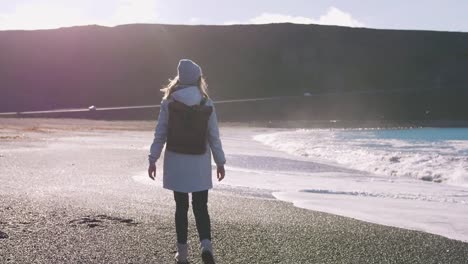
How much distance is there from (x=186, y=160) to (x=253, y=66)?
111 meters

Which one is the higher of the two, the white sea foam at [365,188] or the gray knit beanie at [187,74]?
the gray knit beanie at [187,74]

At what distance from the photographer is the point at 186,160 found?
5.29 metres

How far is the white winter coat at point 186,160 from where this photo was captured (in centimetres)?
529

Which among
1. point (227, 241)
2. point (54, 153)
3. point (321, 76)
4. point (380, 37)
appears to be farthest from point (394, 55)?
point (227, 241)

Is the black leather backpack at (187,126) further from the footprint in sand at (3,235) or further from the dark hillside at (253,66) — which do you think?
the dark hillside at (253,66)

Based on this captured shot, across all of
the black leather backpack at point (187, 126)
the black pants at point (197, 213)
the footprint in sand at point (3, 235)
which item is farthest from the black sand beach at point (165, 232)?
the black leather backpack at point (187, 126)

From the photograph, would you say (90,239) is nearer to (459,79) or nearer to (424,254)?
(424,254)

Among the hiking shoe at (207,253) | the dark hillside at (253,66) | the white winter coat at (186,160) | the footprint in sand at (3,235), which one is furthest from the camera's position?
the dark hillside at (253,66)

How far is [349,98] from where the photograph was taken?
302ft

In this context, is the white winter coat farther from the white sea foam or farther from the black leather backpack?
the white sea foam

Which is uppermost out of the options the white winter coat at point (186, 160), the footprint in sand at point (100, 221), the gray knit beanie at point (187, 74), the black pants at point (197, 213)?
the gray knit beanie at point (187, 74)

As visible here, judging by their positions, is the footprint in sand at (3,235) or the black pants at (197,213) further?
the footprint in sand at (3,235)

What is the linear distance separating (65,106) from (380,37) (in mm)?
65445

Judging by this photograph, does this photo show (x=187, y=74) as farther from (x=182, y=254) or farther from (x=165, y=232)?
(x=165, y=232)
